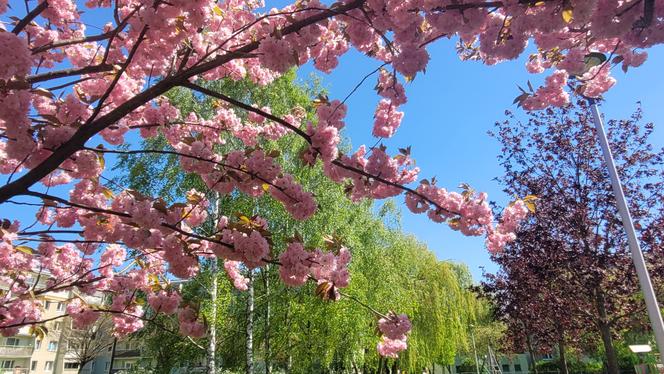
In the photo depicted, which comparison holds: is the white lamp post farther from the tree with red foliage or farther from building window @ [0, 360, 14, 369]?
building window @ [0, 360, 14, 369]

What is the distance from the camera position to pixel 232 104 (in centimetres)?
283

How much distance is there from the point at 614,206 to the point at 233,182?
23.4 ft

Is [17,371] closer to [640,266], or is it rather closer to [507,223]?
[507,223]

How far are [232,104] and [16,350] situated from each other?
42932 mm

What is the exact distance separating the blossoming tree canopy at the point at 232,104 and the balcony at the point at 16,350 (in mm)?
38994

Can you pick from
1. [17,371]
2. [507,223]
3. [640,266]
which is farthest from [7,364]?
[640,266]

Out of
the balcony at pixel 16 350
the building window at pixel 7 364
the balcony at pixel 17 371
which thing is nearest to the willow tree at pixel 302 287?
the balcony at pixel 17 371

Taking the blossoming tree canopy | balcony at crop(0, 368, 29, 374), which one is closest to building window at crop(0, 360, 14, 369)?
balcony at crop(0, 368, 29, 374)

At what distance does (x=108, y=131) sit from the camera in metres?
3.72

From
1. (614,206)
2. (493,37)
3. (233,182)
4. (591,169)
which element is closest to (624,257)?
(614,206)

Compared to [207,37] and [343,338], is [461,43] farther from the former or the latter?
[343,338]

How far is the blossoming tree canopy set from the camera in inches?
88.0

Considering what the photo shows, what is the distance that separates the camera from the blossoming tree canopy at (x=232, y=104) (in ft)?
7.34

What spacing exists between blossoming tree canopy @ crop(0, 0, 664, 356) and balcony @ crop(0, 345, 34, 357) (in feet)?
128
